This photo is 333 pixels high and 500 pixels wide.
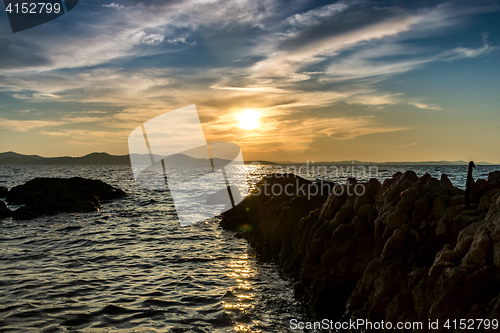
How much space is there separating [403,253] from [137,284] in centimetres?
899

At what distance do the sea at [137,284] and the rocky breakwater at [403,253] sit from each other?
47.0 inches

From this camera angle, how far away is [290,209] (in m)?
15.5

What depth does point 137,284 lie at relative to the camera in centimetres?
1116

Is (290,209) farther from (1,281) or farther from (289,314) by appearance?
(1,281)

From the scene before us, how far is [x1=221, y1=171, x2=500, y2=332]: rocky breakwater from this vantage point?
534cm

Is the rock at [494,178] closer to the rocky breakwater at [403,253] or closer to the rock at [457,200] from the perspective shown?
the rocky breakwater at [403,253]

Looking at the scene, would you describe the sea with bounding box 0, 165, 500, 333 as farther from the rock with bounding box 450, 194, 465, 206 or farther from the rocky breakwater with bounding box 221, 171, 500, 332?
the rock with bounding box 450, 194, 465, 206

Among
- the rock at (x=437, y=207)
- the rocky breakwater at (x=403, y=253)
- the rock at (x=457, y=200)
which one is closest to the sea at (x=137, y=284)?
the rocky breakwater at (x=403, y=253)

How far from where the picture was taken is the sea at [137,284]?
835 cm

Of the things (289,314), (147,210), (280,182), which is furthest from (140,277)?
(147,210)

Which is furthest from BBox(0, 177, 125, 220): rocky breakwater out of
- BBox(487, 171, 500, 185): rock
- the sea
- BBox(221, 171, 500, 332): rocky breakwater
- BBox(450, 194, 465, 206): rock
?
BBox(487, 171, 500, 185): rock

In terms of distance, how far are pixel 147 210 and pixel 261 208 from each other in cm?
1569

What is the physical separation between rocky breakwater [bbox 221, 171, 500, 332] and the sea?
119 cm

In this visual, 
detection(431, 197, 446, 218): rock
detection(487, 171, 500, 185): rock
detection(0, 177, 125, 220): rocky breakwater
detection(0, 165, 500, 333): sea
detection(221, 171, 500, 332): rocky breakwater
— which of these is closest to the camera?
detection(221, 171, 500, 332): rocky breakwater
